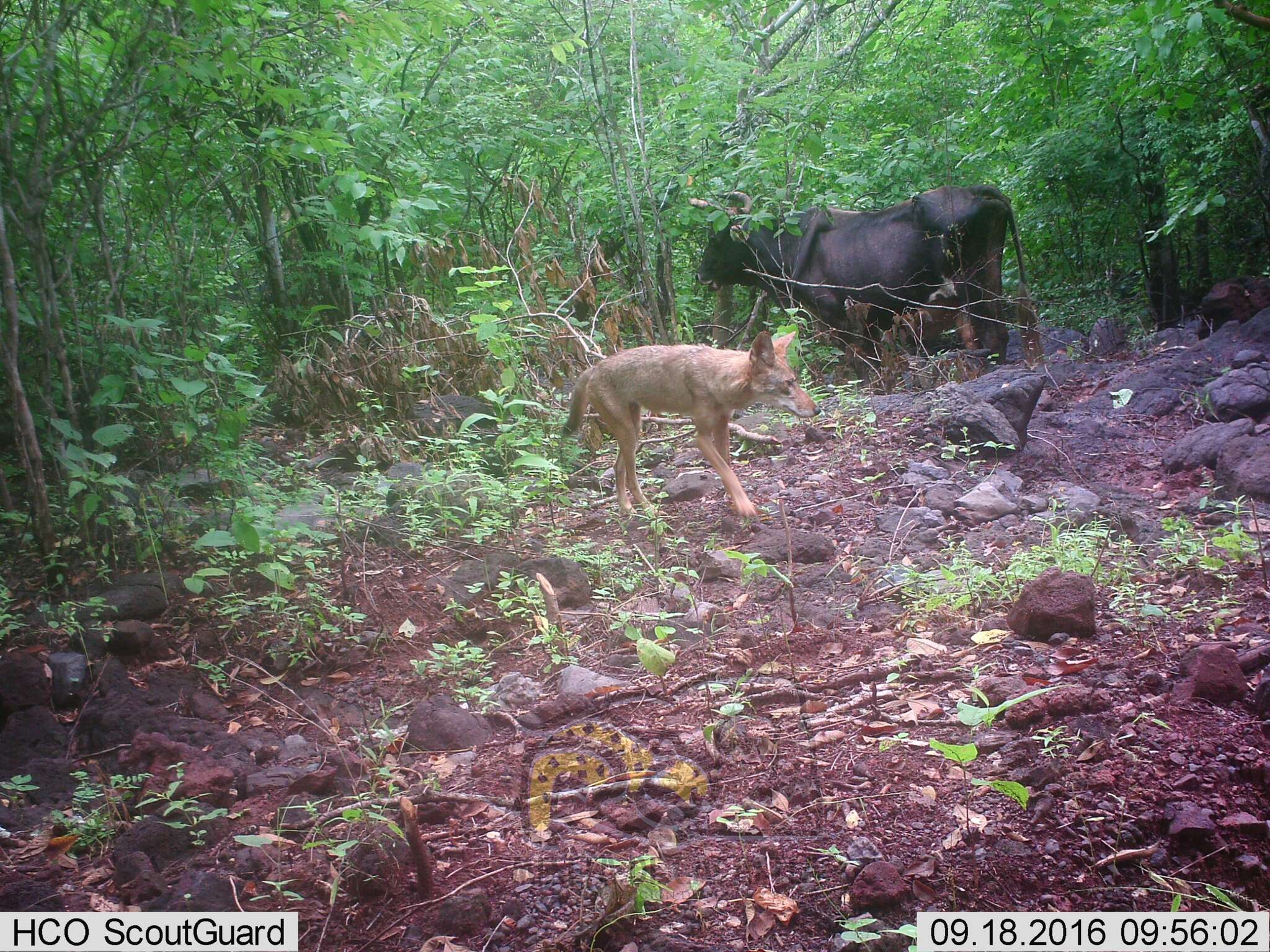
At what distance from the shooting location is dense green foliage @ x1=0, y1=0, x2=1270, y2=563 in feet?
18.0

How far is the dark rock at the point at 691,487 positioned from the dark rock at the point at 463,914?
4.89 meters

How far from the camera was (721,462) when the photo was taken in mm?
6688

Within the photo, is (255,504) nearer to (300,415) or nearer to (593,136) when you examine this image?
(300,415)

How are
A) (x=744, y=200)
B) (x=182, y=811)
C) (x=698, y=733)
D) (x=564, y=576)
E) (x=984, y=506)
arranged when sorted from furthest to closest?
(x=744, y=200) → (x=984, y=506) → (x=564, y=576) → (x=698, y=733) → (x=182, y=811)

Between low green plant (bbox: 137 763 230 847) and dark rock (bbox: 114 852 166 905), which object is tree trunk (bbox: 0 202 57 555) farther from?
dark rock (bbox: 114 852 166 905)

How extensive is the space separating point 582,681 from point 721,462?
2.89 meters

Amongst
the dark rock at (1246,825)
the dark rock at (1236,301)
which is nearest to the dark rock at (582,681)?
the dark rock at (1246,825)

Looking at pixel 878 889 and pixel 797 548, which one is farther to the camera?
pixel 797 548

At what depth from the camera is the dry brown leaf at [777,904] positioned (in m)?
2.46

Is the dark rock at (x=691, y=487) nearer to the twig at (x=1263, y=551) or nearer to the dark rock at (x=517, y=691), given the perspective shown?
the dark rock at (x=517, y=691)

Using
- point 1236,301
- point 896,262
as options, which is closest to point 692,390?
point 896,262

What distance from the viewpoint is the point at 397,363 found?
8.27 metres

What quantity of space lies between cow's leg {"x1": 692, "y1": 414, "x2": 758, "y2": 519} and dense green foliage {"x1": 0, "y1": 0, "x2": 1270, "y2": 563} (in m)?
1.74

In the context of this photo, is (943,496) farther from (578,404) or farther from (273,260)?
(273,260)
